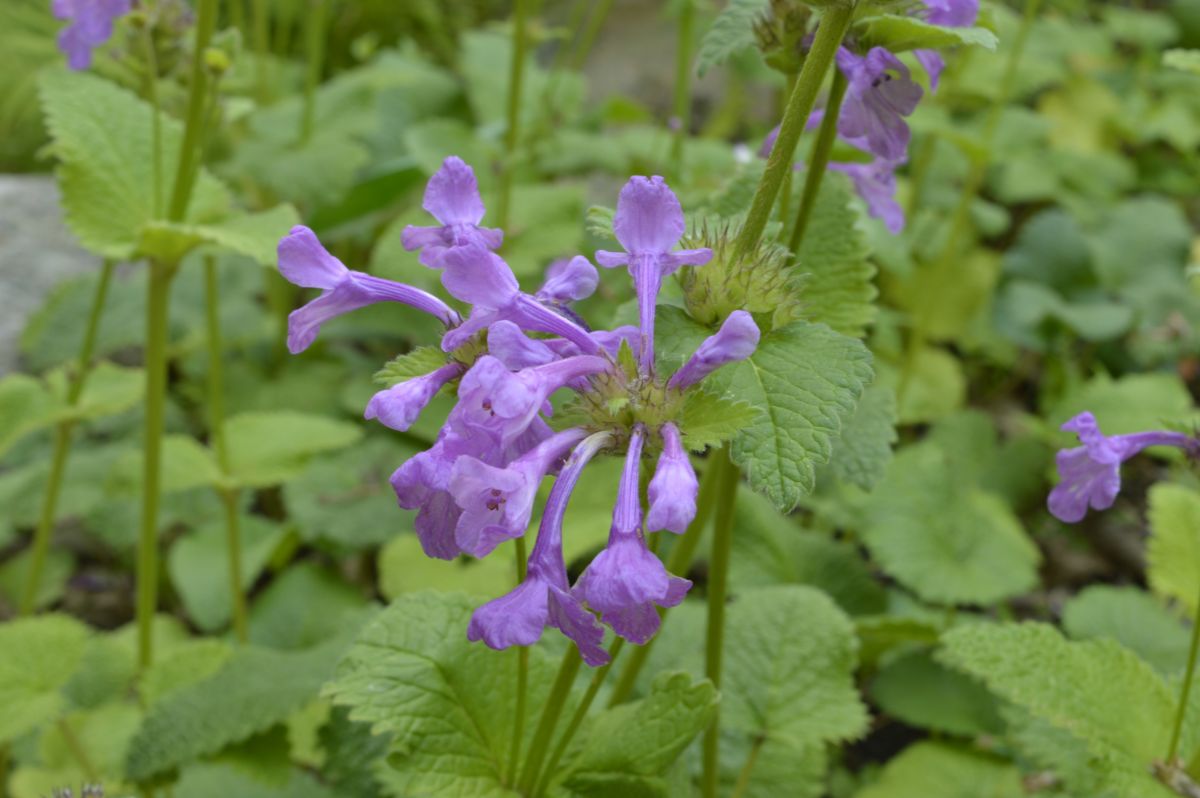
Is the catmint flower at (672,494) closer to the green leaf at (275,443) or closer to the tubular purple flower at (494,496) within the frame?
the tubular purple flower at (494,496)

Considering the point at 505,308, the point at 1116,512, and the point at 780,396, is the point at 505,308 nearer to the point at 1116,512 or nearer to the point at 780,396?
the point at 780,396

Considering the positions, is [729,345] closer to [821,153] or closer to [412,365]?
[412,365]

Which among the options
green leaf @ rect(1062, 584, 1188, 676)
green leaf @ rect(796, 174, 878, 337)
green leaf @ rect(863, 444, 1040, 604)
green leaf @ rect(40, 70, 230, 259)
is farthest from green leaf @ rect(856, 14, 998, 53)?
green leaf @ rect(1062, 584, 1188, 676)

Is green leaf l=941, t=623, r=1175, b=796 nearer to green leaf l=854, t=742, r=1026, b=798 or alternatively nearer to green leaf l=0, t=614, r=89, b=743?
green leaf l=854, t=742, r=1026, b=798

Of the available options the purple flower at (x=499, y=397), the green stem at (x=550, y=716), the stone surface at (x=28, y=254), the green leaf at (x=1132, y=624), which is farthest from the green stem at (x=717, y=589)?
the stone surface at (x=28, y=254)

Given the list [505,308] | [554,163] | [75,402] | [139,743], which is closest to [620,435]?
[505,308]
